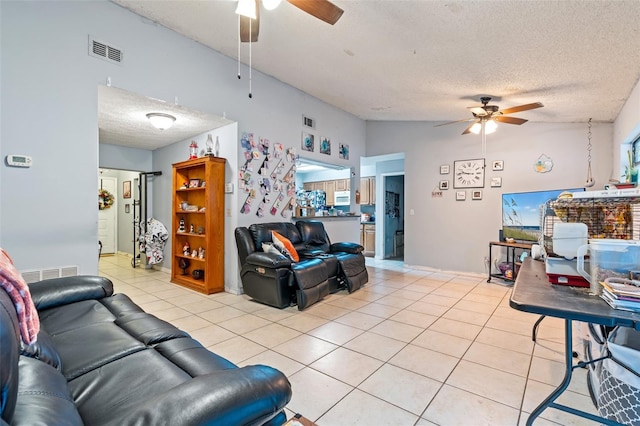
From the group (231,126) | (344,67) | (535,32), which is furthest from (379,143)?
(535,32)

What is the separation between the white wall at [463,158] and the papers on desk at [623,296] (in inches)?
163

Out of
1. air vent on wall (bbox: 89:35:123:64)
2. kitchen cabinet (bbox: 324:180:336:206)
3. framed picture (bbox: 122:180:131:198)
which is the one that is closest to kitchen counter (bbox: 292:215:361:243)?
kitchen cabinet (bbox: 324:180:336:206)

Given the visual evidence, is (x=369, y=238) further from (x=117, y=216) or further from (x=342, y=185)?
(x=117, y=216)

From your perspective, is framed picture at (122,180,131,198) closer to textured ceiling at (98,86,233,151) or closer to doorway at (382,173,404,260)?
textured ceiling at (98,86,233,151)

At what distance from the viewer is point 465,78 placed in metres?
3.36

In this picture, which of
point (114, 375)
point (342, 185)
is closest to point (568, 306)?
point (114, 375)

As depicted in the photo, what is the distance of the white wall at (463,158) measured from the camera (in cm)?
446

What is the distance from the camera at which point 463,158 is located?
5355mm

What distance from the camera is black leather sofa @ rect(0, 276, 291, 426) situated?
2.34 feet

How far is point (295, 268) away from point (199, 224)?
211cm

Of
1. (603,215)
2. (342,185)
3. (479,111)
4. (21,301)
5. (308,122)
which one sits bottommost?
(21,301)

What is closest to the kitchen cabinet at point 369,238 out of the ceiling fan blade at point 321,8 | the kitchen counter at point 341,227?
the kitchen counter at point 341,227

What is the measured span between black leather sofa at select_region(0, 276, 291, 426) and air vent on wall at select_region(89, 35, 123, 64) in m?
2.16

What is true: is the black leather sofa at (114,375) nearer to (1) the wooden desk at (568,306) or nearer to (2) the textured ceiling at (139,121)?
(1) the wooden desk at (568,306)
